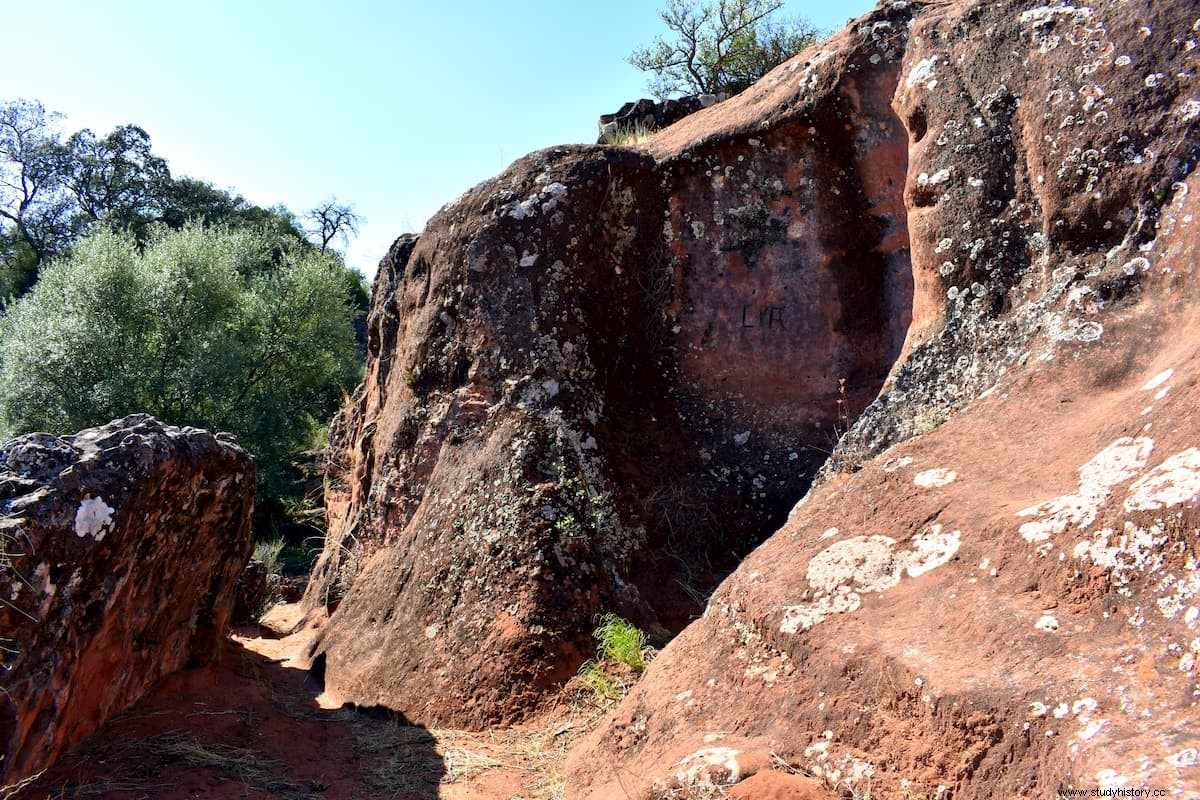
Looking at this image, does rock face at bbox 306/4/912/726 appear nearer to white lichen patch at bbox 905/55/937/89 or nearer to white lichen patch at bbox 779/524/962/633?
white lichen patch at bbox 905/55/937/89

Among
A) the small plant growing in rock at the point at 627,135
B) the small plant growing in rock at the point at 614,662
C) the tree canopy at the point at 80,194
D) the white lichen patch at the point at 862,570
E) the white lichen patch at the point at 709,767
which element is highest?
the tree canopy at the point at 80,194

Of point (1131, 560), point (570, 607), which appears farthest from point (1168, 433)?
point (570, 607)

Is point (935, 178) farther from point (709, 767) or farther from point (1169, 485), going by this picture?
point (709, 767)

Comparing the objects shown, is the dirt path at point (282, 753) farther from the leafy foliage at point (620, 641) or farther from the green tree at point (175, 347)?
the green tree at point (175, 347)

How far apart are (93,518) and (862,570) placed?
3092mm

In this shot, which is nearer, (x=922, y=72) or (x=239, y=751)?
(x=239, y=751)

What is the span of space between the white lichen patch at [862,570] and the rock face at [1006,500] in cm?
1

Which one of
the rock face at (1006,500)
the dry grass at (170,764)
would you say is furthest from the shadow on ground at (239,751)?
the rock face at (1006,500)

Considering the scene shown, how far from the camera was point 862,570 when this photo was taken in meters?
3.28

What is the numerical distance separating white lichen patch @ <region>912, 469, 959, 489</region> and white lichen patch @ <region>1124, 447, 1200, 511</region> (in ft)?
2.75

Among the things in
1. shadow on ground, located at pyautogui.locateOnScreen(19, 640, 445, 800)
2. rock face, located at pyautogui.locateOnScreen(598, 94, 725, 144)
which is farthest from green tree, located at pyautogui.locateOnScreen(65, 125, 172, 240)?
shadow on ground, located at pyautogui.locateOnScreen(19, 640, 445, 800)

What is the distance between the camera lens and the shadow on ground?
3646 millimetres

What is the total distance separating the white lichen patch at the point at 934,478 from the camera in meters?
3.43

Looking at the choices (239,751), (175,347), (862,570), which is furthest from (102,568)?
(175,347)
